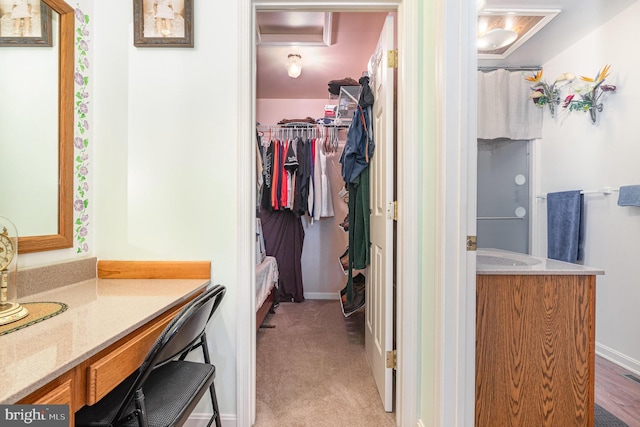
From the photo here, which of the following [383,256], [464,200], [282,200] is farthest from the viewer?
[282,200]

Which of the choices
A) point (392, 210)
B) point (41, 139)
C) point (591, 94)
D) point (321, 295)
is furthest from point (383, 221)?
point (321, 295)

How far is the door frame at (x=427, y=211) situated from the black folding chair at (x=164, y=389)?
1.24ft

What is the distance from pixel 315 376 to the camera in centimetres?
187

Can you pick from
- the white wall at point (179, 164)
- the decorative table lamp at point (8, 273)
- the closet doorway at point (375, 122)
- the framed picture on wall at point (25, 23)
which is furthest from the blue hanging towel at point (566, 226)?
the framed picture on wall at point (25, 23)

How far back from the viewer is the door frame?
105cm

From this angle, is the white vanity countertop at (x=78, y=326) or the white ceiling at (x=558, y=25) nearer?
the white vanity countertop at (x=78, y=326)

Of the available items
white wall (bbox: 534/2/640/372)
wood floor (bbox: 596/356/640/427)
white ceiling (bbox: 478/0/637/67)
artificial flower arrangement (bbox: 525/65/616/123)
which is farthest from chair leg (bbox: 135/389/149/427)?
artificial flower arrangement (bbox: 525/65/616/123)

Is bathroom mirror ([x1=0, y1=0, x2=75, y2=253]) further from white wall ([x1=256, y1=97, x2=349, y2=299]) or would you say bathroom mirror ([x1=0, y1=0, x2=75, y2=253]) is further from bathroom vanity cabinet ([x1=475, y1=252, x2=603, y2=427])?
white wall ([x1=256, y1=97, x2=349, y2=299])

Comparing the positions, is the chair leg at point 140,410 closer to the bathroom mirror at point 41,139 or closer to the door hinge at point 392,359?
the bathroom mirror at point 41,139

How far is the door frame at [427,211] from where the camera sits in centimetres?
105

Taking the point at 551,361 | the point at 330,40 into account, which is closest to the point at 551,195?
the point at 551,361

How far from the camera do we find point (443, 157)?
3.55 ft

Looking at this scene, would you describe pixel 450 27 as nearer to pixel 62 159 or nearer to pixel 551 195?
pixel 62 159

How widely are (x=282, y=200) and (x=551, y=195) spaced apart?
239cm
